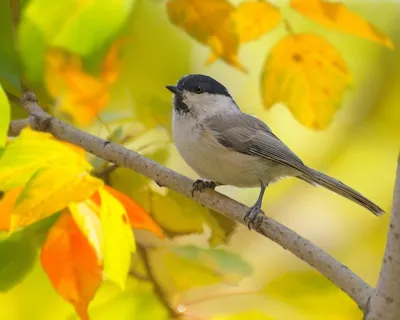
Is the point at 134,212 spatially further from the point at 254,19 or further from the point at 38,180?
the point at 254,19

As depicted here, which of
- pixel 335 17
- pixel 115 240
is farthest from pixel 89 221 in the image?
pixel 335 17

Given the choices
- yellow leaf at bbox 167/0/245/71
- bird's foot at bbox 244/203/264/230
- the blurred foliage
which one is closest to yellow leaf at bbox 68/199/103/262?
the blurred foliage

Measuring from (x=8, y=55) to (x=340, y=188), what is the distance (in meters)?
0.71

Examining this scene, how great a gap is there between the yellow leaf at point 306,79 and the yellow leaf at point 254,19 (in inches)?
1.8

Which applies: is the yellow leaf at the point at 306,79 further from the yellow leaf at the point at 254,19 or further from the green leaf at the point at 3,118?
the green leaf at the point at 3,118

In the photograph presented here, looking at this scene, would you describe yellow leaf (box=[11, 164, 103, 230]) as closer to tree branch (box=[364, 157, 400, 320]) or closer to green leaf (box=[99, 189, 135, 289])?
green leaf (box=[99, 189, 135, 289])

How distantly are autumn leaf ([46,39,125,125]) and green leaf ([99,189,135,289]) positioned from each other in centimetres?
27

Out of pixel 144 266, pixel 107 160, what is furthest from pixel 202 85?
pixel 144 266

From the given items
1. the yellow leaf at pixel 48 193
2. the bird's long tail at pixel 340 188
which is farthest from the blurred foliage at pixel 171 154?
the bird's long tail at pixel 340 188

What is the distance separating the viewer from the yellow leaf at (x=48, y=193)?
2.85ft

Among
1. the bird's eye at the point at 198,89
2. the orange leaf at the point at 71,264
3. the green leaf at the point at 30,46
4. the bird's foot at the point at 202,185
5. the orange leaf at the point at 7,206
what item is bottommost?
the orange leaf at the point at 71,264

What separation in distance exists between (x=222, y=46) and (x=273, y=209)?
0.38 meters

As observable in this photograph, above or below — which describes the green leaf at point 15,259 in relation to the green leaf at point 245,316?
below

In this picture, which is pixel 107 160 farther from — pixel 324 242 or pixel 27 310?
pixel 324 242
